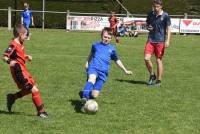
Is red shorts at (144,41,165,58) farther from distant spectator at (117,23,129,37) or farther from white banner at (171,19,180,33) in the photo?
white banner at (171,19,180,33)

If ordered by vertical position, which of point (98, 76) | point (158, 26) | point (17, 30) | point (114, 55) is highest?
point (17, 30)

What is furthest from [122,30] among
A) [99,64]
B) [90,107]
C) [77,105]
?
[90,107]

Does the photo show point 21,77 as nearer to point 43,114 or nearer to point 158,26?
point 43,114

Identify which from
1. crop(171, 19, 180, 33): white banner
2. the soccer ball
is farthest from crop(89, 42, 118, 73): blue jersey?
crop(171, 19, 180, 33): white banner

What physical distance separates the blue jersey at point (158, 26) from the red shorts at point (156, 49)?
0.34 ft

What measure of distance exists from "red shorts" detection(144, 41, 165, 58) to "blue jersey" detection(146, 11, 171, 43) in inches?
4.1

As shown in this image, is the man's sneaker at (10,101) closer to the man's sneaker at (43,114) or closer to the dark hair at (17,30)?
the man's sneaker at (43,114)

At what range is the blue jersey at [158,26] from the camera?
1283cm

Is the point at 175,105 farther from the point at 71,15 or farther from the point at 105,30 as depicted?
the point at 71,15

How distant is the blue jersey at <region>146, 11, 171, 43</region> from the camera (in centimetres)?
1283

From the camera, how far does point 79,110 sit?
9078 millimetres

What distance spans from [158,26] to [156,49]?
1.89 ft

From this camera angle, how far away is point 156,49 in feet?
42.6

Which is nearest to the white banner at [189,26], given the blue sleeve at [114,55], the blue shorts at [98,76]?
the blue sleeve at [114,55]
